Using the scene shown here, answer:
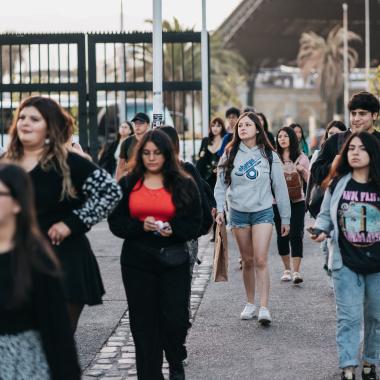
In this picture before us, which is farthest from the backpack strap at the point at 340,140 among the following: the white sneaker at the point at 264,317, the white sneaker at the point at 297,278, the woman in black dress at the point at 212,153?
the woman in black dress at the point at 212,153

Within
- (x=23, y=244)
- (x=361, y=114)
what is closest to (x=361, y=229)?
(x=361, y=114)

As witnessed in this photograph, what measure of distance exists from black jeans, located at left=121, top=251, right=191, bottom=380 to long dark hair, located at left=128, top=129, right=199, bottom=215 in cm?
37

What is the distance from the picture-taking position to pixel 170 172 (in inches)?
240

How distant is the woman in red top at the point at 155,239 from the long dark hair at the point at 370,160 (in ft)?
2.88

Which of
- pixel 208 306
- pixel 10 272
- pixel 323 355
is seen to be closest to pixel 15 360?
pixel 10 272

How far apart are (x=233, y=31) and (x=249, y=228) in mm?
45242

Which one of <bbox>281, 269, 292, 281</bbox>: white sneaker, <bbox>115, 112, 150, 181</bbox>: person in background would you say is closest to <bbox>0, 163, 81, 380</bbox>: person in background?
<bbox>115, 112, 150, 181</bbox>: person in background

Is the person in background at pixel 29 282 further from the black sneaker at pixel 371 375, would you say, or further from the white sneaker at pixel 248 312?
the white sneaker at pixel 248 312

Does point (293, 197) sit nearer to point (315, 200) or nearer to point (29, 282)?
point (315, 200)

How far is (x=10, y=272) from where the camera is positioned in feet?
11.8

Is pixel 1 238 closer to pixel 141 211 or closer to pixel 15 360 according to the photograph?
pixel 15 360

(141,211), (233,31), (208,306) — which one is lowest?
(208,306)

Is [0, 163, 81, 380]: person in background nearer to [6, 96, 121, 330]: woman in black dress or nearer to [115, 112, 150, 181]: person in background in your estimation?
[6, 96, 121, 330]: woman in black dress

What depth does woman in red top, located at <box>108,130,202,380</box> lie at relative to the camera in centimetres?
603
